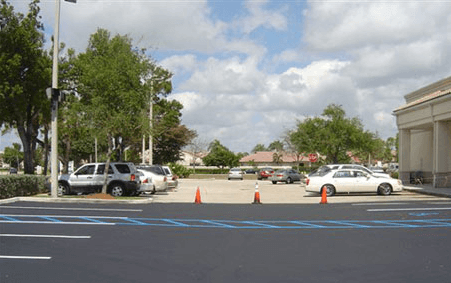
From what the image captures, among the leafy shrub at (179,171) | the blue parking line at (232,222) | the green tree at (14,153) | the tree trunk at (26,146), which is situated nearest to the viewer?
the blue parking line at (232,222)

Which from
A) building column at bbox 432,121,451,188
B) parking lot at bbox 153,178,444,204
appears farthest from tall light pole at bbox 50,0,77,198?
building column at bbox 432,121,451,188

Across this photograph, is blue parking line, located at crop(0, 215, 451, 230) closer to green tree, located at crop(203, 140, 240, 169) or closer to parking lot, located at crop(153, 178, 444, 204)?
parking lot, located at crop(153, 178, 444, 204)

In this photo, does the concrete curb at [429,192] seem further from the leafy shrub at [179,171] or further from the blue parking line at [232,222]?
the leafy shrub at [179,171]

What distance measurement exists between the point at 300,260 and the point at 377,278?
1.70 metres

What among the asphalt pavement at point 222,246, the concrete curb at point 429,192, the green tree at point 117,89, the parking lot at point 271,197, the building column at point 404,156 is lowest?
the asphalt pavement at point 222,246

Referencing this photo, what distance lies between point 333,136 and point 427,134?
40.7 ft

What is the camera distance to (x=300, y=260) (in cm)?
941

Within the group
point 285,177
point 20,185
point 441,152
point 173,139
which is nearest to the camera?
point 20,185

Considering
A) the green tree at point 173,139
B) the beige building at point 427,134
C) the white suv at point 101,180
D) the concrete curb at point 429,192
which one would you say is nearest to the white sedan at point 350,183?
the concrete curb at point 429,192

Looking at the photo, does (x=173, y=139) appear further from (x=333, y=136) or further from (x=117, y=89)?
(x=117, y=89)

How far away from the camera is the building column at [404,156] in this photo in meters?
36.8

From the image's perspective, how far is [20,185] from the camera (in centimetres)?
2352

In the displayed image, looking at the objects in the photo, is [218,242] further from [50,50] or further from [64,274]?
[50,50]

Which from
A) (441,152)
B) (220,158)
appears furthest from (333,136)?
(220,158)
